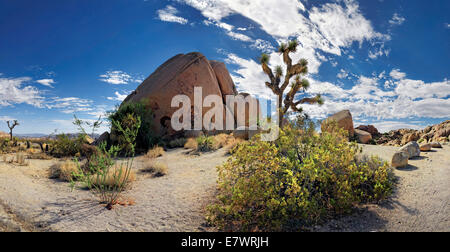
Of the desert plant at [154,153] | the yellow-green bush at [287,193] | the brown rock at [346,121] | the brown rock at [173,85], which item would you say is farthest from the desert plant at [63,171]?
the brown rock at [346,121]

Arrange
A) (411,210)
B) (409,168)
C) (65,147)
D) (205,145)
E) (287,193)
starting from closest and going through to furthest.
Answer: (287,193) < (411,210) < (409,168) < (65,147) < (205,145)

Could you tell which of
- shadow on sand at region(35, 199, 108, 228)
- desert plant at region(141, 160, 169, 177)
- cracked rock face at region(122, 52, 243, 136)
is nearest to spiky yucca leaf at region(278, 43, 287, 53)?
cracked rock face at region(122, 52, 243, 136)

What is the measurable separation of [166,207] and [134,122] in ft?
33.2

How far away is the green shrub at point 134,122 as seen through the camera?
46.7 ft

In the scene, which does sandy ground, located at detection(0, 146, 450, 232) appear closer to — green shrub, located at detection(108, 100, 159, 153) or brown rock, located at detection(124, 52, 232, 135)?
green shrub, located at detection(108, 100, 159, 153)

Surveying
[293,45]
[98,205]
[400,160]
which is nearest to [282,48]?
[293,45]

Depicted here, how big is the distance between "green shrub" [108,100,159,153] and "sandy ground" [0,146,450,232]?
→ 7302 mm

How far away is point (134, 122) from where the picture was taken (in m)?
14.3

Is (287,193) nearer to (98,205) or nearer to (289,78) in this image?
(98,205)

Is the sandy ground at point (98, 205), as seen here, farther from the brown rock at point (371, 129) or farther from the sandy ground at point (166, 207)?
the brown rock at point (371, 129)

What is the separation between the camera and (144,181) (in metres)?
7.41

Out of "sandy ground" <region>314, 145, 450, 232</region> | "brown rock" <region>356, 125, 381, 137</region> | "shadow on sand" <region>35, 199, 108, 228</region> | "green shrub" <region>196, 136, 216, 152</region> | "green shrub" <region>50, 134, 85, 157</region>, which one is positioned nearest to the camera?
"sandy ground" <region>314, 145, 450, 232</region>

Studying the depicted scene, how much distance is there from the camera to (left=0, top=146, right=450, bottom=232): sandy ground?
4.07 m

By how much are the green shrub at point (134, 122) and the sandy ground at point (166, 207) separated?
7.30 meters
